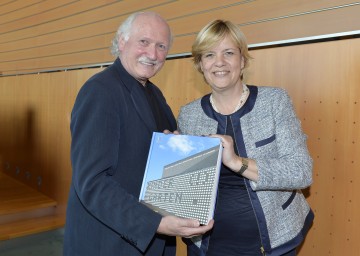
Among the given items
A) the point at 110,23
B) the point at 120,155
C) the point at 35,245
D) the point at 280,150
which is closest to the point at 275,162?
the point at 280,150

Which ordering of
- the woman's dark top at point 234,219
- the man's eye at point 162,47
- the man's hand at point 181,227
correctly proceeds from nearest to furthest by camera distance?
the man's hand at point 181,227 < the woman's dark top at point 234,219 < the man's eye at point 162,47

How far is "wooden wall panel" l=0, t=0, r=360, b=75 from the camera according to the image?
2.10 metres

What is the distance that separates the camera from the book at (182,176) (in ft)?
3.89

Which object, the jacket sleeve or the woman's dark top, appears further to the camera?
the woman's dark top

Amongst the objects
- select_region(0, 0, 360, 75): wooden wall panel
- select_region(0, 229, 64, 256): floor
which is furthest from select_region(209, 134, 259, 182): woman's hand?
select_region(0, 229, 64, 256): floor

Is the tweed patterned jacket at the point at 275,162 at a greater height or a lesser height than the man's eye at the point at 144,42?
lesser

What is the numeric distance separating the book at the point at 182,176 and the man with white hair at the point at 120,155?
0.15 feet

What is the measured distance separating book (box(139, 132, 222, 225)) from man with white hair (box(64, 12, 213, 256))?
1.8 inches

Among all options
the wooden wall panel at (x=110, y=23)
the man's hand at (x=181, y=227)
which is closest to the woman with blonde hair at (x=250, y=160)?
the man's hand at (x=181, y=227)

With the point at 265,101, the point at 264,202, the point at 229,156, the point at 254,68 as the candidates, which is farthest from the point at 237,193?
the point at 254,68

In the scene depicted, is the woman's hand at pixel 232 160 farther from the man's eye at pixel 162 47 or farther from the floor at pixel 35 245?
the floor at pixel 35 245

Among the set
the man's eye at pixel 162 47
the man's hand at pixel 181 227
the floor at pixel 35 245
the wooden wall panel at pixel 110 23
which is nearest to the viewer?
the man's hand at pixel 181 227

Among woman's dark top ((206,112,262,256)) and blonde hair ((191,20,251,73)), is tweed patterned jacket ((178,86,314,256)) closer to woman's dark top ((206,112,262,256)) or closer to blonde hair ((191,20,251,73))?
woman's dark top ((206,112,262,256))

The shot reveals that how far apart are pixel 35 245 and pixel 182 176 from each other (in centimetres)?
342
